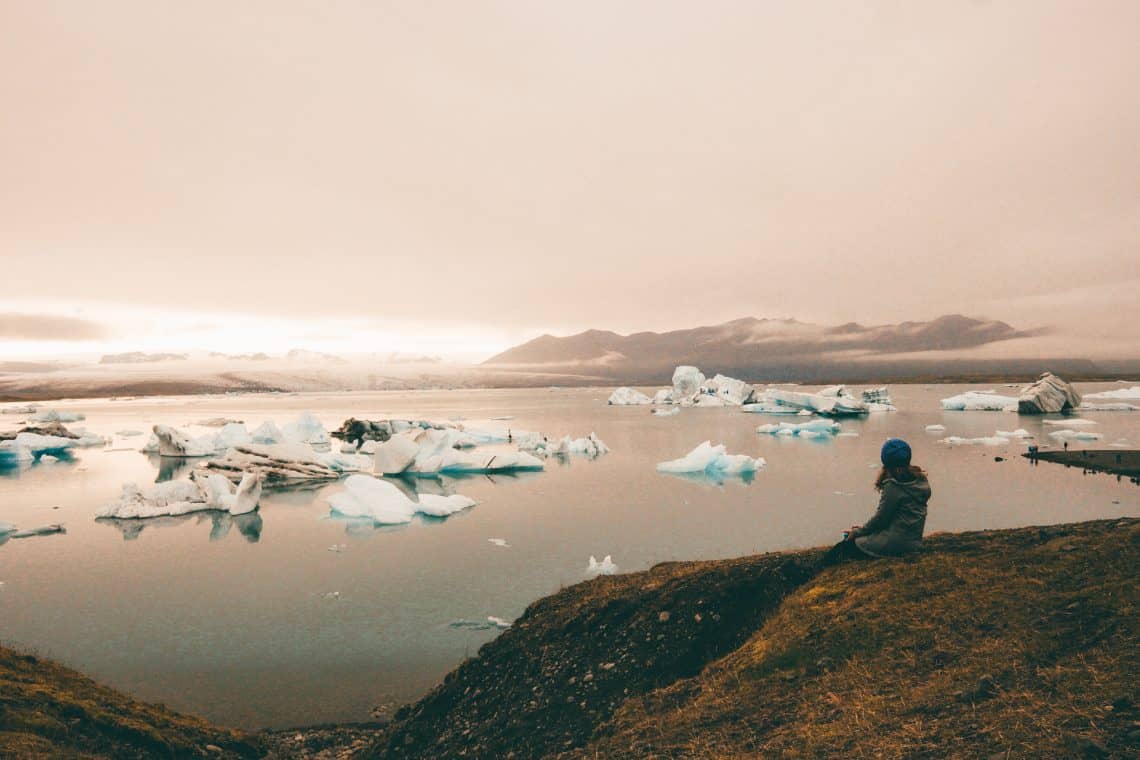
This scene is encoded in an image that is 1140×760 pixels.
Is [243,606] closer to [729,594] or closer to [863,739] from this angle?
[729,594]

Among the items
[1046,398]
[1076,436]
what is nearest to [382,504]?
[1076,436]

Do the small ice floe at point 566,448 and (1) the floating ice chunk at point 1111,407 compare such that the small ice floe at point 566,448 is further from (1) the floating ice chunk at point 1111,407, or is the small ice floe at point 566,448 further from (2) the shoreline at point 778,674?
(1) the floating ice chunk at point 1111,407

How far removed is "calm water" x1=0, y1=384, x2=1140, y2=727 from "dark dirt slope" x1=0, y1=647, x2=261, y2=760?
1.57 metres

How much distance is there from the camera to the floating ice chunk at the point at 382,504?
21672 millimetres

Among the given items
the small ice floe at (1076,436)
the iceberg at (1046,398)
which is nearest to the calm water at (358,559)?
the small ice floe at (1076,436)

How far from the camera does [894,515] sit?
6855 millimetres

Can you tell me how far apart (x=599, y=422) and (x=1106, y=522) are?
200ft

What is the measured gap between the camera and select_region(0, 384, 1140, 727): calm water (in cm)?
1042

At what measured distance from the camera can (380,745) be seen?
291 inches

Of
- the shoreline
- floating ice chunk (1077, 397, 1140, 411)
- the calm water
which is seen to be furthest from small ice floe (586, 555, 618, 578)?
floating ice chunk (1077, 397, 1140, 411)

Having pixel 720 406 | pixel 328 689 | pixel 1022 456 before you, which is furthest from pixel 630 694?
pixel 720 406

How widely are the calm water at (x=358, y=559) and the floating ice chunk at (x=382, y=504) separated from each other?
27.3 inches

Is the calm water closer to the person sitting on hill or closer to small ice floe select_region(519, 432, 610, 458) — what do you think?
small ice floe select_region(519, 432, 610, 458)

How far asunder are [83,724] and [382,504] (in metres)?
15.5
